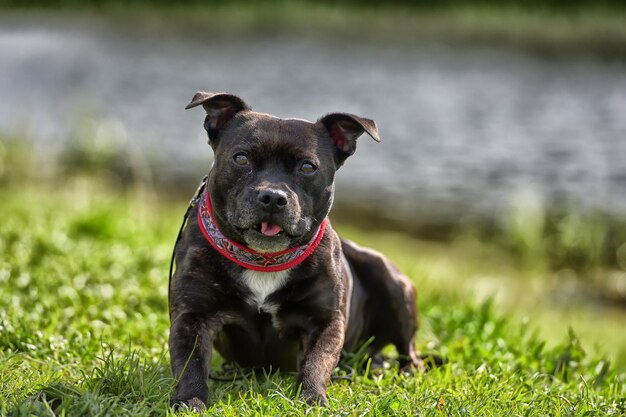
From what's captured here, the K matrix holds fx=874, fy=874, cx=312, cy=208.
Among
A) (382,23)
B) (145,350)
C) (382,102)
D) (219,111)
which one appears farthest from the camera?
(382,23)

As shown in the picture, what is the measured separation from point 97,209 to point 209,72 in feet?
44.9

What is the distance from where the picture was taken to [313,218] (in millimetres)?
4227

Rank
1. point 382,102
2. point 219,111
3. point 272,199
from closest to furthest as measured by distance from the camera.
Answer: point 272,199
point 219,111
point 382,102

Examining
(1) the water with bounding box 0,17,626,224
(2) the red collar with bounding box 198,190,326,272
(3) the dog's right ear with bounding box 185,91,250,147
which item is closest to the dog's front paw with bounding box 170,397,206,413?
(2) the red collar with bounding box 198,190,326,272

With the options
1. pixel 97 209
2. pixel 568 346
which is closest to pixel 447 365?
pixel 568 346

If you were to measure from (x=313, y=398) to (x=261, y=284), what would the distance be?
0.62 m

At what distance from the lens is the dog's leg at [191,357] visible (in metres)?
3.93

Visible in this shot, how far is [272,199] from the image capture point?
395 centimetres

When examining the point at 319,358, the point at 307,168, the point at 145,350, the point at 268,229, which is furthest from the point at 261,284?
the point at 145,350

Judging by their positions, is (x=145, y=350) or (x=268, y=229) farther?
(x=145, y=350)

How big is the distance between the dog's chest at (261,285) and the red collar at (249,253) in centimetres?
5

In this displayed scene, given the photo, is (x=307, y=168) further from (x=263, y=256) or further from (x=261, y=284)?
(x=261, y=284)

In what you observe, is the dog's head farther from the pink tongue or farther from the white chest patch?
the white chest patch

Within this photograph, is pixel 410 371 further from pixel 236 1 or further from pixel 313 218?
pixel 236 1
